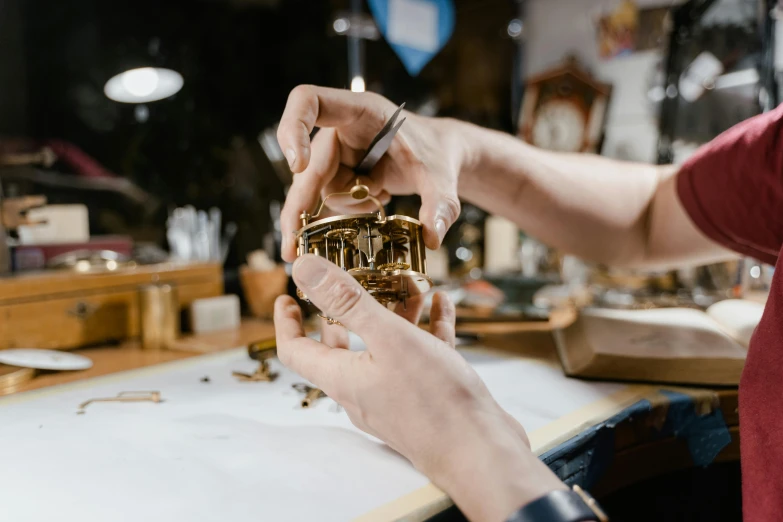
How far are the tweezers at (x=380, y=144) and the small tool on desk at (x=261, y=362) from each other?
387mm

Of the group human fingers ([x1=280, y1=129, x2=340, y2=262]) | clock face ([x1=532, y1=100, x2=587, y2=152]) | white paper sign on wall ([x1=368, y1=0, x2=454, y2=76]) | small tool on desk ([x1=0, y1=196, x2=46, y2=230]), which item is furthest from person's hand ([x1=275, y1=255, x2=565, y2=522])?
clock face ([x1=532, y1=100, x2=587, y2=152])

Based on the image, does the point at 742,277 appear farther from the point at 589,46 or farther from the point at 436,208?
the point at 589,46

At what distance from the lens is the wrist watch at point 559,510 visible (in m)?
0.52

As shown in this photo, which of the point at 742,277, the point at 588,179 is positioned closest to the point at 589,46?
the point at 742,277

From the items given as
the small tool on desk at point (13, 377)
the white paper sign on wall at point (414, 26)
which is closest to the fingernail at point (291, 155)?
the small tool on desk at point (13, 377)

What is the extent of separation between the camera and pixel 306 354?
0.73 metres

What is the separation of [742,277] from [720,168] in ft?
2.32

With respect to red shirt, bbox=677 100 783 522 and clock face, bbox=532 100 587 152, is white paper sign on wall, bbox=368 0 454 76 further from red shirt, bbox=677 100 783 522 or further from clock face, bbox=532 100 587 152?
red shirt, bbox=677 100 783 522

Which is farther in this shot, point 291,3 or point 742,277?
point 291,3

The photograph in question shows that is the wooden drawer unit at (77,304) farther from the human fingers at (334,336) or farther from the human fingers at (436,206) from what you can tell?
the human fingers at (436,206)

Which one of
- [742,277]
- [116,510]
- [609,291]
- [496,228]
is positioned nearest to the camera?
[116,510]

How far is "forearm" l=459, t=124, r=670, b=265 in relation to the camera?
126 cm

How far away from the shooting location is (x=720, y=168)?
1.19m

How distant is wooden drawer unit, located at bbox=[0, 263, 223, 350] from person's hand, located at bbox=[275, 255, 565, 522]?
34.7 inches
